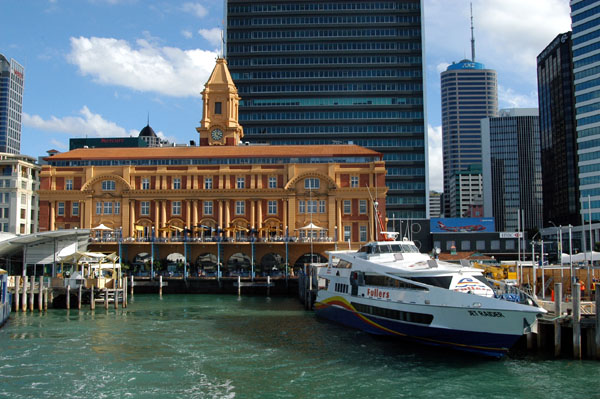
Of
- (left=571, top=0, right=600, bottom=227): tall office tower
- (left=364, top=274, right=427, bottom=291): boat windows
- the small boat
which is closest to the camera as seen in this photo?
(left=364, top=274, right=427, bottom=291): boat windows

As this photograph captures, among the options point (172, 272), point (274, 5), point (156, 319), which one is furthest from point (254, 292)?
point (274, 5)

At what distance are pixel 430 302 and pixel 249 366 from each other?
12.0 meters

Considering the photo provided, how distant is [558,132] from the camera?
6289 inches

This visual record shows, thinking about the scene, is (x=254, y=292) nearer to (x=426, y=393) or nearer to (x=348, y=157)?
(x=348, y=157)

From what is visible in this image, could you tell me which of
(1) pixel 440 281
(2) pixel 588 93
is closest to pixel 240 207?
(1) pixel 440 281

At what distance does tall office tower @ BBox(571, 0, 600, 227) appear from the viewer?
12194cm

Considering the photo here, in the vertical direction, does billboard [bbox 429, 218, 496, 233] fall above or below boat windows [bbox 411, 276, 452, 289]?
above

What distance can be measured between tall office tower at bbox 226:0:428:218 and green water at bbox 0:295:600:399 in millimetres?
97236

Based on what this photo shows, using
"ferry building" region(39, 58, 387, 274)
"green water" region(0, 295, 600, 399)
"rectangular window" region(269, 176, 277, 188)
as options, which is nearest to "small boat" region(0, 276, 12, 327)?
"green water" region(0, 295, 600, 399)

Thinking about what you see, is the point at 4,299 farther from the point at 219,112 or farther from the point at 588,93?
the point at 588,93

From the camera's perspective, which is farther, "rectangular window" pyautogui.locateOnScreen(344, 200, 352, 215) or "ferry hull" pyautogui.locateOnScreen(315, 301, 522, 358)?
"rectangular window" pyautogui.locateOnScreen(344, 200, 352, 215)

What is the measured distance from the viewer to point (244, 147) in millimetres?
94062

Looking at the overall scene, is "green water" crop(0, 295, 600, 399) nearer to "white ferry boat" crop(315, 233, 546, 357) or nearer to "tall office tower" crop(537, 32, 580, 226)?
"white ferry boat" crop(315, 233, 546, 357)

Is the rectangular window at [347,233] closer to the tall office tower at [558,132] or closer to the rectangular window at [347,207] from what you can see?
the rectangular window at [347,207]
